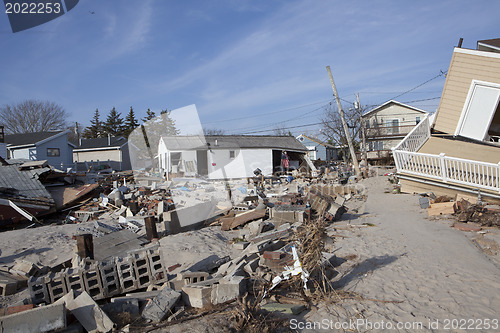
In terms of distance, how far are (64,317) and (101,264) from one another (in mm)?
1292

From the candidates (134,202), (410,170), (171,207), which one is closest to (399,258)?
(410,170)

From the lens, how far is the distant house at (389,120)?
128 ft

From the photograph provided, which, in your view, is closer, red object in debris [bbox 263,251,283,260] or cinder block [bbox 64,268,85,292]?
cinder block [bbox 64,268,85,292]

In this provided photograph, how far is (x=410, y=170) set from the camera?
12195 mm

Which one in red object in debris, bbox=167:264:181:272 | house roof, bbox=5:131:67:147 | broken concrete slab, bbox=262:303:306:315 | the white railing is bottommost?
red object in debris, bbox=167:264:181:272

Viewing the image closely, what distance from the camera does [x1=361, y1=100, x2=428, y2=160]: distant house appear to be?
128 ft

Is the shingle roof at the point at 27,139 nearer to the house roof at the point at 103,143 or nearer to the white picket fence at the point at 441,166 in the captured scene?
the house roof at the point at 103,143

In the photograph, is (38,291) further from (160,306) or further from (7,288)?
(160,306)

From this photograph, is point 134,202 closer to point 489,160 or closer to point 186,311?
point 186,311

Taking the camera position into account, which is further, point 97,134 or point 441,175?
point 97,134

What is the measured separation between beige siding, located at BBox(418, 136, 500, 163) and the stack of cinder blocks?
11837mm

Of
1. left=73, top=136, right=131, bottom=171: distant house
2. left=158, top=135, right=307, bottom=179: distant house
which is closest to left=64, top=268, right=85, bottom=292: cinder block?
left=158, top=135, right=307, bottom=179: distant house

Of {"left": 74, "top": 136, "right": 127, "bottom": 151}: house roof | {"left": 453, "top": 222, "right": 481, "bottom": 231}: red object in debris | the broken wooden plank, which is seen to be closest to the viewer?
{"left": 453, "top": 222, "right": 481, "bottom": 231}: red object in debris

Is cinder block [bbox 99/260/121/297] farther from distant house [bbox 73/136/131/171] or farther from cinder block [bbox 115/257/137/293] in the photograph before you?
distant house [bbox 73/136/131/171]
